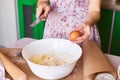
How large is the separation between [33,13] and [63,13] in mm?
821

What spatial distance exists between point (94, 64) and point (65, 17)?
0.45m

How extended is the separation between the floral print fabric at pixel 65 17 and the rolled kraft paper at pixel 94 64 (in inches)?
9.6

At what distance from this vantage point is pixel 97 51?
3.10 ft

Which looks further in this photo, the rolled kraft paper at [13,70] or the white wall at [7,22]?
the white wall at [7,22]

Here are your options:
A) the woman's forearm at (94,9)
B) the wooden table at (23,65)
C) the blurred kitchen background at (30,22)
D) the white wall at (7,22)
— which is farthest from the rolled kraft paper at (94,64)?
the white wall at (7,22)

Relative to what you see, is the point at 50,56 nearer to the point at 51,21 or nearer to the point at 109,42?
the point at 51,21

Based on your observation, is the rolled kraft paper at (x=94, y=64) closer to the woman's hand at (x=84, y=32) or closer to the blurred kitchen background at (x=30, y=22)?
the woman's hand at (x=84, y=32)

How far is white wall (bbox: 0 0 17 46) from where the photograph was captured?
81.1 inches

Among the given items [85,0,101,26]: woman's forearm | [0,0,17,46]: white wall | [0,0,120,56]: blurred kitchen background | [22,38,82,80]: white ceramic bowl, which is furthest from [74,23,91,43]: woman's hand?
[0,0,17,46]: white wall

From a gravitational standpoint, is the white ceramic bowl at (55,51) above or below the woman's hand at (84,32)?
below

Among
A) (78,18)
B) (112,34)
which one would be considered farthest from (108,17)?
(78,18)

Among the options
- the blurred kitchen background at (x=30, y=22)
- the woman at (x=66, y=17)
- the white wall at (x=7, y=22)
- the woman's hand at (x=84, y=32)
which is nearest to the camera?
the woman's hand at (x=84, y=32)

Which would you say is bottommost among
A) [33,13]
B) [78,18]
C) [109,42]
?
[109,42]

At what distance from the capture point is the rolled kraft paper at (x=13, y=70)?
0.80 m
